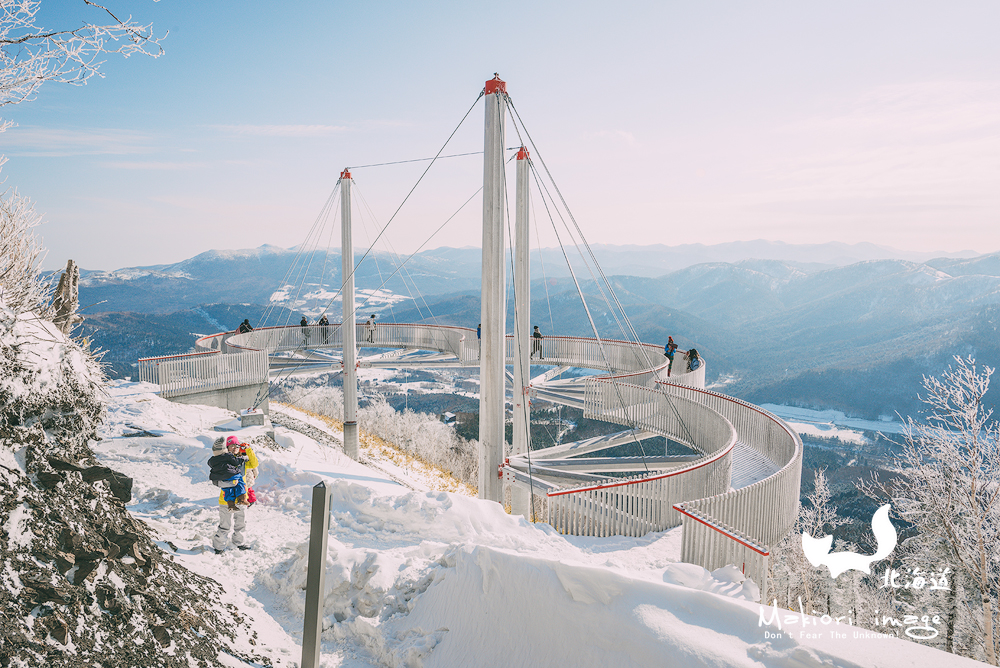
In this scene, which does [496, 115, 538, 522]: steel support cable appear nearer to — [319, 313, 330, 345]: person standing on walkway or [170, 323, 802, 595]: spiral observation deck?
[170, 323, 802, 595]: spiral observation deck

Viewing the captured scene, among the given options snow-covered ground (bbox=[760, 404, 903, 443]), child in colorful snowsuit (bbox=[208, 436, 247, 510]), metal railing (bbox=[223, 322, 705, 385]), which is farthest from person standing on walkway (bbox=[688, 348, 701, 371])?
snow-covered ground (bbox=[760, 404, 903, 443])

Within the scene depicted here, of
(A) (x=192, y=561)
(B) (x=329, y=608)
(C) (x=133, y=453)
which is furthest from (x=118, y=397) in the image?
(B) (x=329, y=608)

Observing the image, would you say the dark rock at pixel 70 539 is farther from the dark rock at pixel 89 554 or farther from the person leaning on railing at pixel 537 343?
the person leaning on railing at pixel 537 343

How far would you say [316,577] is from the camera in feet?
12.0

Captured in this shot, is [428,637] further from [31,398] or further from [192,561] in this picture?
[31,398]

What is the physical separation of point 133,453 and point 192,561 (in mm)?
5571

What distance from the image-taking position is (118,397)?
1488cm

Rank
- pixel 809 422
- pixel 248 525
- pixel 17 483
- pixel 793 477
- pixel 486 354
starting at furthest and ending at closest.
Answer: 1. pixel 809 422
2. pixel 486 354
3. pixel 793 477
4. pixel 248 525
5. pixel 17 483

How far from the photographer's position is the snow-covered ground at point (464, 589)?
15.1ft

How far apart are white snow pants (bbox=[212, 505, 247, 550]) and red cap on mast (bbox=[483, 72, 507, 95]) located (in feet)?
28.9

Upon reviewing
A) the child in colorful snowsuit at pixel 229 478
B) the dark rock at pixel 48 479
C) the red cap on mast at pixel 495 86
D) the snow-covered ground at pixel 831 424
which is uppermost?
the red cap on mast at pixel 495 86

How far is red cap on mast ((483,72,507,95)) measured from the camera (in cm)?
1062

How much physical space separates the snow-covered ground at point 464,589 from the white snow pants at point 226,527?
143 millimetres
